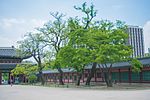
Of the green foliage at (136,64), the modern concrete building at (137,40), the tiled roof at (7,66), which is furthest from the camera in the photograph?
the modern concrete building at (137,40)

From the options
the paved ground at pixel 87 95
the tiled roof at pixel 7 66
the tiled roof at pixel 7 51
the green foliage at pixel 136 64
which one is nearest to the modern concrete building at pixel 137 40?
the tiled roof at pixel 7 51

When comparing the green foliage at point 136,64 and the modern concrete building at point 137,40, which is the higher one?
the modern concrete building at point 137,40

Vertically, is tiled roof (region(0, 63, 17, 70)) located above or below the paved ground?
above

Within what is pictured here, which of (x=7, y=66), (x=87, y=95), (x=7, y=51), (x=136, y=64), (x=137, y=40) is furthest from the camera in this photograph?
(x=137, y=40)

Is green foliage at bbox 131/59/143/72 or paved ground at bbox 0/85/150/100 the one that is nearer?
paved ground at bbox 0/85/150/100

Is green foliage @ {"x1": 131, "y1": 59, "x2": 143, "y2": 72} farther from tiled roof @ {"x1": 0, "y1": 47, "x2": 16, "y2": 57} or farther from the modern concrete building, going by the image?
the modern concrete building

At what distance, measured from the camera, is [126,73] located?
41625 mm

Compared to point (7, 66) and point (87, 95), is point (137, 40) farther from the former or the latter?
point (87, 95)

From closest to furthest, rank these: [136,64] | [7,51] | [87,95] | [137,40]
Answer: [87,95], [136,64], [7,51], [137,40]

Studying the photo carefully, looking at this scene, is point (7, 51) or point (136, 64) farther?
point (7, 51)

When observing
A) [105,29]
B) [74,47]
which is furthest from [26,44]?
[105,29]

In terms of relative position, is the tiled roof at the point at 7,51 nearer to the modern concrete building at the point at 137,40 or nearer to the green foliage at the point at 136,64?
the modern concrete building at the point at 137,40

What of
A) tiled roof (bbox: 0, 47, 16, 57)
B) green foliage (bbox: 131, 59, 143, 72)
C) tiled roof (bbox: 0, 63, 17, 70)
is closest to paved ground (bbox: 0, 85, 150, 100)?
green foliage (bbox: 131, 59, 143, 72)

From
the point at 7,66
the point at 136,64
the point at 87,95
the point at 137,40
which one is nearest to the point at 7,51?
the point at 7,66
